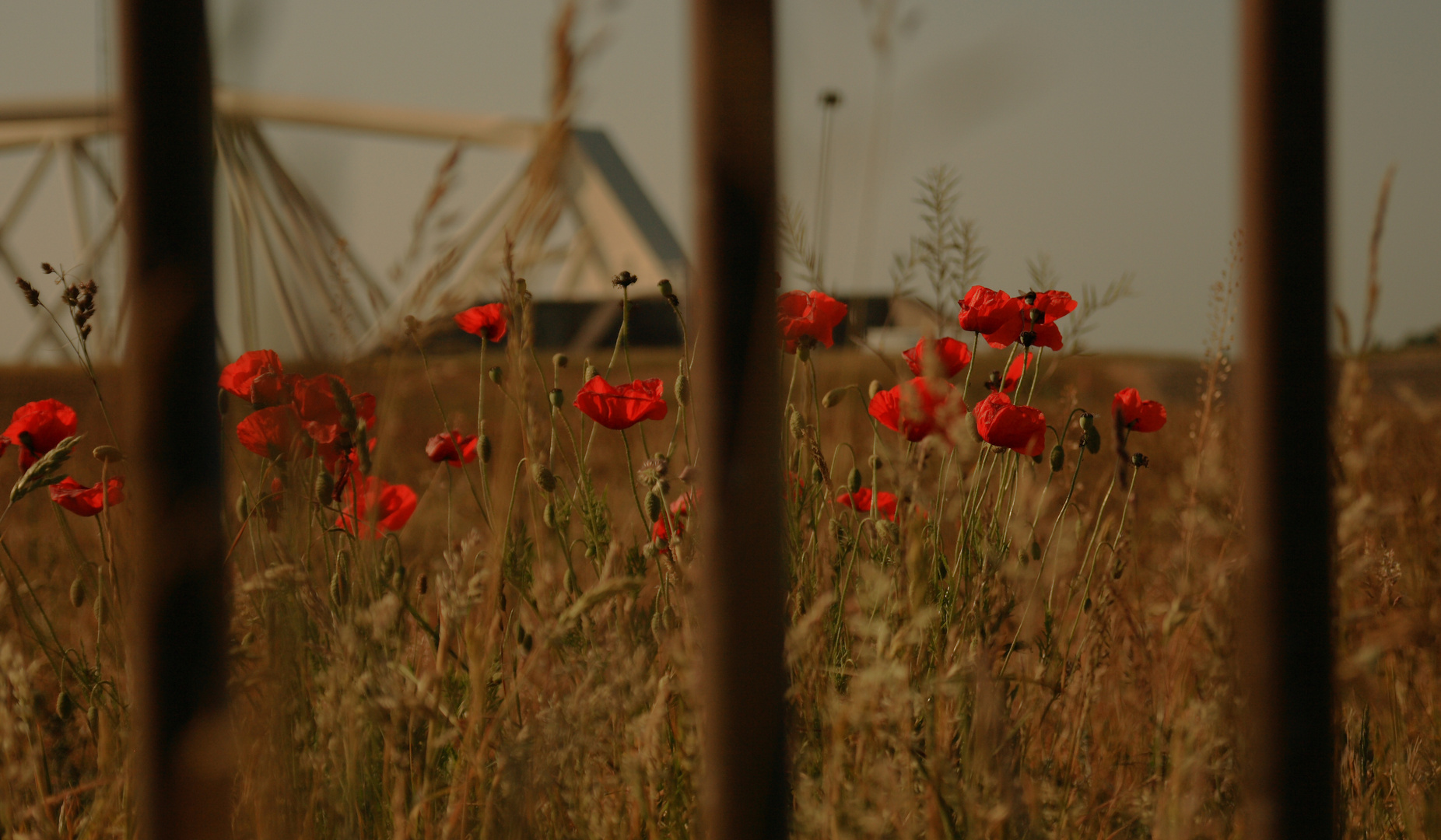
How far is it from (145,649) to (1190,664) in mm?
846

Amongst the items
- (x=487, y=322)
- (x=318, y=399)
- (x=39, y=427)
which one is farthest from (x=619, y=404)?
(x=39, y=427)

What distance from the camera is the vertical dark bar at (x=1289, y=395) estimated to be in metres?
0.53

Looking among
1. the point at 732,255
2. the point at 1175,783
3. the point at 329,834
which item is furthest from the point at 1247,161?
the point at 329,834

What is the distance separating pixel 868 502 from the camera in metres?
1.47

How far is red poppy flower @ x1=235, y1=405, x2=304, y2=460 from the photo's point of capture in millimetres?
579

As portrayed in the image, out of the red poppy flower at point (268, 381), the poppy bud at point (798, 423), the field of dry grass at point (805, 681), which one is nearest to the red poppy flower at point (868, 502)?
the field of dry grass at point (805, 681)

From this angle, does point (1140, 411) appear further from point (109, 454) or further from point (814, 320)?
→ point (109, 454)

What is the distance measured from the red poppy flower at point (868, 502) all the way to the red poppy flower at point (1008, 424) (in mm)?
231

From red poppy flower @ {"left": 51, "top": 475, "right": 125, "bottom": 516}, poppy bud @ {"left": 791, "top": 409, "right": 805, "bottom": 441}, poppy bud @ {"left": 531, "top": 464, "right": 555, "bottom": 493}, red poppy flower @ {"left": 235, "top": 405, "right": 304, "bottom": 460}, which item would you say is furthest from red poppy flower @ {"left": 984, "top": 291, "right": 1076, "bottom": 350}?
red poppy flower @ {"left": 51, "top": 475, "right": 125, "bottom": 516}

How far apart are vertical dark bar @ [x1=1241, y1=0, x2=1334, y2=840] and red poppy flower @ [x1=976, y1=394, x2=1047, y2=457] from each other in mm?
643

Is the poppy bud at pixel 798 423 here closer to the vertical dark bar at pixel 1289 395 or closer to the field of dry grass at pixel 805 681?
the field of dry grass at pixel 805 681

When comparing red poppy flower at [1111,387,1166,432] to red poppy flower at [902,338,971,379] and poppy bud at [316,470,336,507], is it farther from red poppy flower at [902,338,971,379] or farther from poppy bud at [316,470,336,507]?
poppy bud at [316,470,336,507]

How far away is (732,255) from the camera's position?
1.72 feet

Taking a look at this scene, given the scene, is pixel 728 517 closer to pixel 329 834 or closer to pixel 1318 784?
pixel 1318 784
